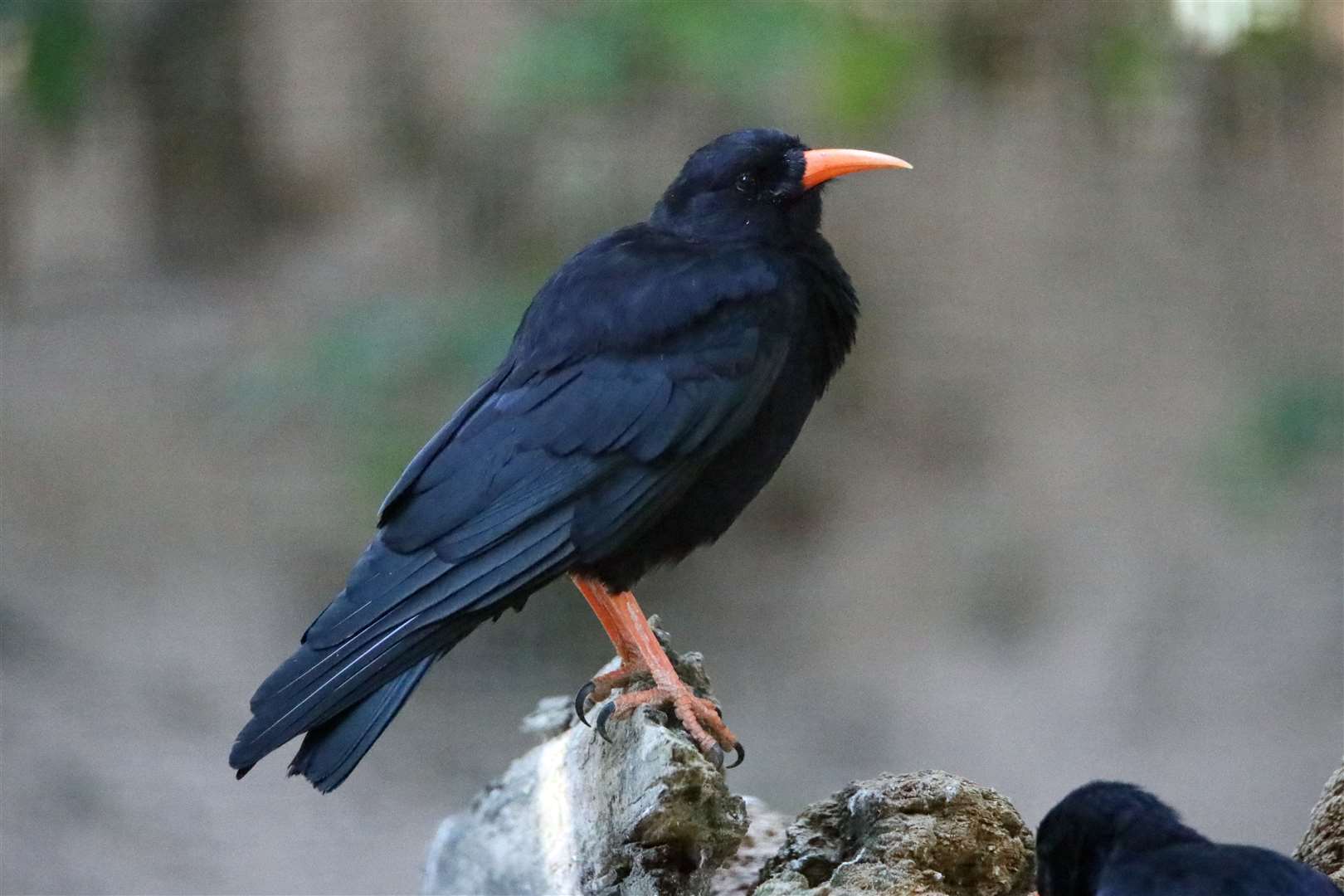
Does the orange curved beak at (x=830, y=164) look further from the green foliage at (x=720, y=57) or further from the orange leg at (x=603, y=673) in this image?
the green foliage at (x=720, y=57)

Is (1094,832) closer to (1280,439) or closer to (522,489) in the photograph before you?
(522,489)

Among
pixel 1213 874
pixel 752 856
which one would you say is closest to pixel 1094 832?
pixel 1213 874

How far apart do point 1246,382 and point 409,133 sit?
4481 millimetres

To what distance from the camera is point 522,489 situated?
12.1ft

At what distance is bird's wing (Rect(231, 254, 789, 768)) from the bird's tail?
0.03m

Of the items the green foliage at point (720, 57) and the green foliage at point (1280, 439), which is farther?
the green foliage at point (1280, 439)

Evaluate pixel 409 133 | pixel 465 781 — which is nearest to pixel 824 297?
pixel 465 781

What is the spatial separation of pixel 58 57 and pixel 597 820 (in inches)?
258

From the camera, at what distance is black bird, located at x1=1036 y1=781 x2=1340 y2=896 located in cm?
283

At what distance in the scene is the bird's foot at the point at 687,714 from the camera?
3.62 meters

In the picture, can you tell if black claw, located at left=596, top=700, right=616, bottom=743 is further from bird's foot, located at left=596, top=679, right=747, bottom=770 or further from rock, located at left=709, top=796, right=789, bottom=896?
rock, located at left=709, top=796, right=789, bottom=896

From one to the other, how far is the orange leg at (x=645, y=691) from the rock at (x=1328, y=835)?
1.21 m

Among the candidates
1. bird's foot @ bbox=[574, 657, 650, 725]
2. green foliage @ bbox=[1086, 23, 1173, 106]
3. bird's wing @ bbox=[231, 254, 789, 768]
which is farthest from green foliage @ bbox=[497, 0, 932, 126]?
bird's foot @ bbox=[574, 657, 650, 725]

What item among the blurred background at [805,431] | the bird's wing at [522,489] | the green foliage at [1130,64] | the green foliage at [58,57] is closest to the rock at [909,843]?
the bird's wing at [522,489]
